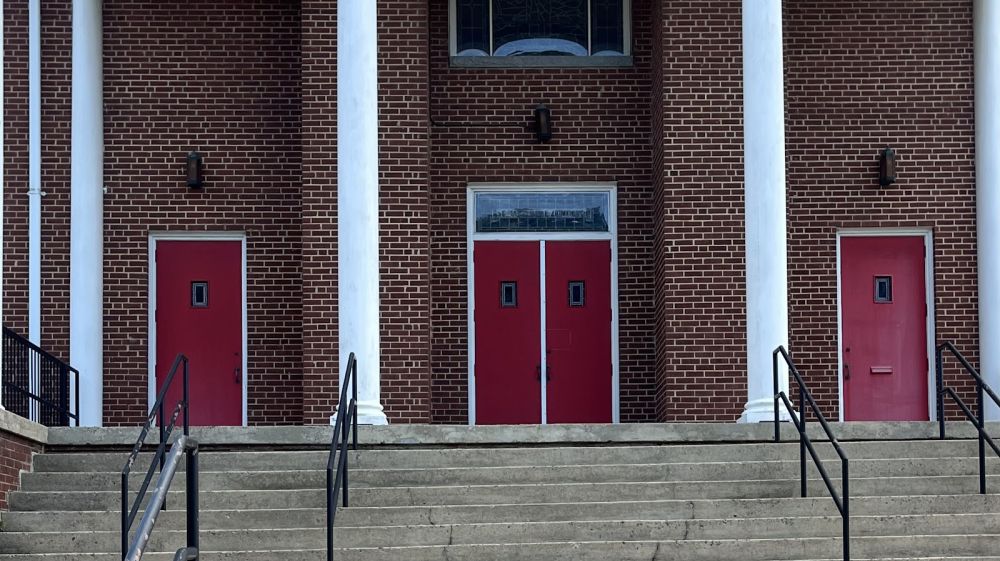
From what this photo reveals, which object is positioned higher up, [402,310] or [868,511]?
[402,310]

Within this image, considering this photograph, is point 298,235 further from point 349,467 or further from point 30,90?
point 349,467

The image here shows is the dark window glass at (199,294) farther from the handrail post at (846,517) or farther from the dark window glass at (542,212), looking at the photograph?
the handrail post at (846,517)

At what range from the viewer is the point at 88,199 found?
1917 centimetres

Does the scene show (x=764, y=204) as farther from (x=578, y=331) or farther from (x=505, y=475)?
(x=505, y=475)

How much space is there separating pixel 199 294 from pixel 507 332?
10.7 feet

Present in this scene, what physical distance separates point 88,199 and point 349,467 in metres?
5.84

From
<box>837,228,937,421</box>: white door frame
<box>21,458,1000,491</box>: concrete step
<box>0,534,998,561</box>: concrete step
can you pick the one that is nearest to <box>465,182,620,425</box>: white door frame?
<box>837,228,937,421</box>: white door frame

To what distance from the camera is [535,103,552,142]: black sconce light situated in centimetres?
1959

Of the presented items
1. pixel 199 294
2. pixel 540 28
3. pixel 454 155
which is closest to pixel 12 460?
pixel 199 294

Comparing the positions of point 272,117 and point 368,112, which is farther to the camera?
point 272,117

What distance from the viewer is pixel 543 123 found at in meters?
19.6

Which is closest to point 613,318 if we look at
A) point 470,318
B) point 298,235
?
point 470,318

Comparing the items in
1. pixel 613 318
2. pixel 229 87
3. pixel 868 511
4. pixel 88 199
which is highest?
pixel 229 87

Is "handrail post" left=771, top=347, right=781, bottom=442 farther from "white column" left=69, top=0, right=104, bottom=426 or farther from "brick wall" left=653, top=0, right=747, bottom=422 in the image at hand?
"white column" left=69, top=0, right=104, bottom=426
